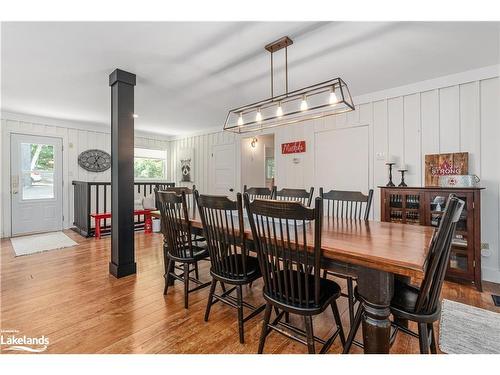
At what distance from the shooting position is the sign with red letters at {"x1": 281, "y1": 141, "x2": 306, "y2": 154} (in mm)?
4367

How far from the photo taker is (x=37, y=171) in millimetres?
5105

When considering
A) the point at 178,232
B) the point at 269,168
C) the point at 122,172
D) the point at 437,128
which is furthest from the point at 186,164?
the point at 437,128

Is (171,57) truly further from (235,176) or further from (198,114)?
(235,176)

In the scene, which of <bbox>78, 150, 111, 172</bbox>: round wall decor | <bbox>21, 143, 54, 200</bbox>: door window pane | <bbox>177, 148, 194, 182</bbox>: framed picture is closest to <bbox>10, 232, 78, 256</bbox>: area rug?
<bbox>21, 143, 54, 200</bbox>: door window pane

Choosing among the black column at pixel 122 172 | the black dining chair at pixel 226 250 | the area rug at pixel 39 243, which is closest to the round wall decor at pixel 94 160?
the area rug at pixel 39 243

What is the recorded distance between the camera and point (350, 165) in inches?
151

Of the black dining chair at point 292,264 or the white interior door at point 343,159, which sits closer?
the black dining chair at point 292,264

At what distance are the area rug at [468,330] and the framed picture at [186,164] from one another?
5.68 meters

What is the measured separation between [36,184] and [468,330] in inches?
273

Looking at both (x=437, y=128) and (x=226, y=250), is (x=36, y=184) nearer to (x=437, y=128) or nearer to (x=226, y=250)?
(x=226, y=250)

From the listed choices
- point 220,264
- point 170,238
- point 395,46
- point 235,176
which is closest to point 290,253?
point 220,264

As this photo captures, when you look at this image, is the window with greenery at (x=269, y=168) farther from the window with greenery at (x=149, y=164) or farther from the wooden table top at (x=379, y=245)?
the wooden table top at (x=379, y=245)

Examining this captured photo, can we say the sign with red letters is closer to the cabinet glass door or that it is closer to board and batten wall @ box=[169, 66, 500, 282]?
board and batten wall @ box=[169, 66, 500, 282]

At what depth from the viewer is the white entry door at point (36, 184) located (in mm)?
4871
